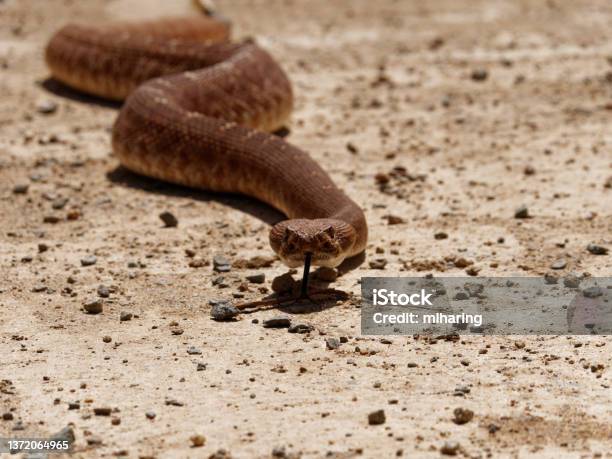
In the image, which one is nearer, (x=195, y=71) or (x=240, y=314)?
(x=240, y=314)

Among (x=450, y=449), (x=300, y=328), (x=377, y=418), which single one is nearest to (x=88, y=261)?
(x=300, y=328)

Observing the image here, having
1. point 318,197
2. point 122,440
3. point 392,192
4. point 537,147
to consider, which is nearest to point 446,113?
point 537,147

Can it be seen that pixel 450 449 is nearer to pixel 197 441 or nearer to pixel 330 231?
pixel 197 441

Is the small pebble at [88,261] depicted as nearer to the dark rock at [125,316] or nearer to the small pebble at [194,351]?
the dark rock at [125,316]

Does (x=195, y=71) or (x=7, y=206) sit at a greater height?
(x=195, y=71)

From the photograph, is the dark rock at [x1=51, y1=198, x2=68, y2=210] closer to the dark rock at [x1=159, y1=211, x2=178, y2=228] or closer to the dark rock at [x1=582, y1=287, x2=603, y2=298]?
the dark rock at [x1=159, y1=211, x2=178, y2=228]

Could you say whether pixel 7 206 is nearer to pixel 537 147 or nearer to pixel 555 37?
pixel 537 147
